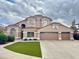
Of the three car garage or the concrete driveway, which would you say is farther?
the three car garage

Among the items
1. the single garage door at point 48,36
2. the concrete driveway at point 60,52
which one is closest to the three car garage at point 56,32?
the single garage door at point 48,36

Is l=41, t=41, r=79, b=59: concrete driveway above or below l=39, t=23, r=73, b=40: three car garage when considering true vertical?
below

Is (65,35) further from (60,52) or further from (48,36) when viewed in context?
(60,52)

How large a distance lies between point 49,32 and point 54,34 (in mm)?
1732

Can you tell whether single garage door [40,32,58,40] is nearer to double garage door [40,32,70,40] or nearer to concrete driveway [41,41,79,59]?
double garage door [40,32,70,40]

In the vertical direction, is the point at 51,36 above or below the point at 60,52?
above

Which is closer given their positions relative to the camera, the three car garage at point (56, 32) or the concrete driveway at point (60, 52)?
the concrete driveway at point (60, 52)

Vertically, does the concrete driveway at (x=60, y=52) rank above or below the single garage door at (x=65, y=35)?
below

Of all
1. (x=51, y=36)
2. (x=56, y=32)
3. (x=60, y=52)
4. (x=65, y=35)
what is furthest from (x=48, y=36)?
(x=60, y=52)

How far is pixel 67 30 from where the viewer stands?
47125 millimetres

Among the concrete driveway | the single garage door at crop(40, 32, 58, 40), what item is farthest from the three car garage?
the concrete driveway

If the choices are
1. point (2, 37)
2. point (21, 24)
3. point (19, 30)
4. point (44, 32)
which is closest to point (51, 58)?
point (2, 37)

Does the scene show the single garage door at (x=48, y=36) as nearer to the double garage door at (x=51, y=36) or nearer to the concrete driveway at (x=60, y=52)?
the double garage door at (x=51, y=36)

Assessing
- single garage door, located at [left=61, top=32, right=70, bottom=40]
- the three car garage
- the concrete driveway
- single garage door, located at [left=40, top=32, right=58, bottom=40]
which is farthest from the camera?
single garage door, located at [left=61, top=32, right=70, bottom=40]
